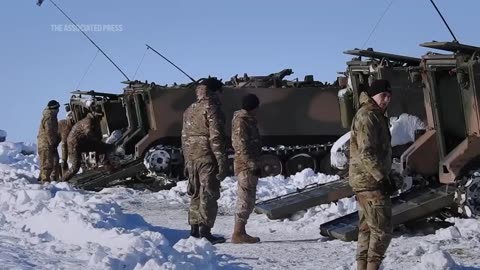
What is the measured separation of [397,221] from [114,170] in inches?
395

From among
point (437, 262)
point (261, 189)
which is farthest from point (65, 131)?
point (437, 262)

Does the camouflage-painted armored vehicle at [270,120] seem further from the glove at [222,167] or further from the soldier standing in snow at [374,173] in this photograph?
the soldier standing in snow at [374,173]

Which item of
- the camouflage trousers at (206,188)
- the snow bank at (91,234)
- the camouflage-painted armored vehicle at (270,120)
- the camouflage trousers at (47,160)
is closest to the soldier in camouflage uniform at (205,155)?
the camouflage trousers at (206,188)

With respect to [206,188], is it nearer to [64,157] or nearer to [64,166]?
[64,166]

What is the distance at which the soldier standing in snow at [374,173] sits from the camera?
677 centimetres

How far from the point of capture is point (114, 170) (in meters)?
18.7

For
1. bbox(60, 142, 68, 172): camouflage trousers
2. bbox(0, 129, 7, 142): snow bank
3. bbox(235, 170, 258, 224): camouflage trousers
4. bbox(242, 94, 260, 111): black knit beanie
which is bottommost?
bbox(235, 170, 258, 224): camouflage trousers

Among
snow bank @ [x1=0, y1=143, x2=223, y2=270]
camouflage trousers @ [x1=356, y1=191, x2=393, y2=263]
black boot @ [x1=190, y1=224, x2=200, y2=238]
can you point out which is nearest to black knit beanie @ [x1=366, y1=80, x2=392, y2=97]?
camouflage trousers @ [x1=356, y1=191, x2=393, y2=263]

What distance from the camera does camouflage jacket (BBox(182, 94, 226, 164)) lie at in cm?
955

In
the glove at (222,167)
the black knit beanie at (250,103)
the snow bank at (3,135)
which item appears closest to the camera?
the glove at (222,167)

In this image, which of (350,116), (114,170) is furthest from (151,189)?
(350,116)

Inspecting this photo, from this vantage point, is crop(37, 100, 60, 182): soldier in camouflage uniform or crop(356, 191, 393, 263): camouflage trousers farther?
crop(37, 100, 60, 182): soldier in camouflage uniform

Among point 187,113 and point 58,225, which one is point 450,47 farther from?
point 58,225

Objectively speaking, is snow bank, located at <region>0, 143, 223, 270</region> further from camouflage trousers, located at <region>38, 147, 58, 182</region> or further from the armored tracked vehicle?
camouflage trousers, located at <region>38, 147, 58, 182</region>
